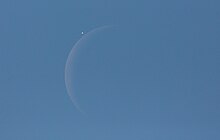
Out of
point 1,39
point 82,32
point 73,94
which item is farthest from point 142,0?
point 1,39

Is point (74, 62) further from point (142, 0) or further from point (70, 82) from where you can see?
point (142, 0)

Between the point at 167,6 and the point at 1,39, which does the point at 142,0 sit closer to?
the point at 167,6

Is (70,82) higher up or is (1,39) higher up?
(1,39)

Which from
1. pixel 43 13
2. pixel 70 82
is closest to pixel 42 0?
pixel 43 13

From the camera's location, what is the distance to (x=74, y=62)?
2.63 meters

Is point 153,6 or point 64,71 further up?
point 153,6

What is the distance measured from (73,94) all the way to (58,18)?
525 millimetres

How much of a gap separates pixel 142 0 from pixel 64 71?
71 centimetres

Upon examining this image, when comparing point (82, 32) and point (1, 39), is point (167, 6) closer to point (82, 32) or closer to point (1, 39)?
point (82, 32)

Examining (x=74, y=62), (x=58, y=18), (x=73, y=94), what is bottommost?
(x=73, y=94)

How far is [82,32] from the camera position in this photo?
2619 mm

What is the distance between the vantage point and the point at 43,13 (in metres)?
2.64

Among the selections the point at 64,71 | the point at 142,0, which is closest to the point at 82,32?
the point at 64,71

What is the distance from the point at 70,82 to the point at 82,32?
1.14 feet
